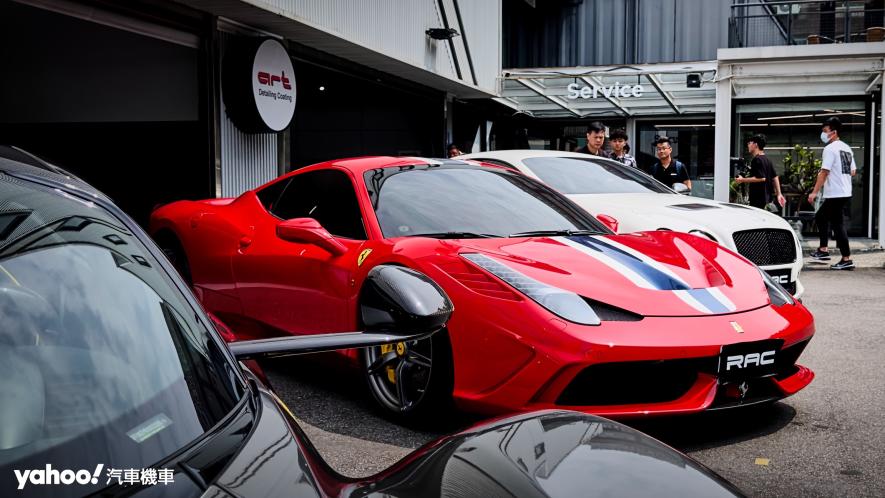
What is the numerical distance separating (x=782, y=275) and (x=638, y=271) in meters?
3.41

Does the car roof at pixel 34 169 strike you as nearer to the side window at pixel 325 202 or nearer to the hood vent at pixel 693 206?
the side window at pixel 325 202

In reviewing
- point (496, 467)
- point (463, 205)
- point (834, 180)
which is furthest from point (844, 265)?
point (496, 467)

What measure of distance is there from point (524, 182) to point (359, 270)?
50.6 inches

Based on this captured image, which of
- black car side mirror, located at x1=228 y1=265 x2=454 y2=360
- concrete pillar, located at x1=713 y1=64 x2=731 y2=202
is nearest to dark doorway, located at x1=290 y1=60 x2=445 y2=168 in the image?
concrete pillar, located at x1=713 y1=64 x2=731 y2=202

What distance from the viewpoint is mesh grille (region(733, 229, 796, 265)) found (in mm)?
6633

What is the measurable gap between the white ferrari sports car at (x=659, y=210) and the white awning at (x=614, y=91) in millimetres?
12301

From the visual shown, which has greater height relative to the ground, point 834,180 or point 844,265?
point 834,180

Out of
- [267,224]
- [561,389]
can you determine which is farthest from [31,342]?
[267,224]

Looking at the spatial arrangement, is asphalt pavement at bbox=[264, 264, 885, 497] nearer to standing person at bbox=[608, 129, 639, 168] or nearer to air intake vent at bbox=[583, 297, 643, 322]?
air intake vent at bbox=[583, 297, 643, 322]

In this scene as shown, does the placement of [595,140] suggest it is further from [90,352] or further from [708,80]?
[708,80]

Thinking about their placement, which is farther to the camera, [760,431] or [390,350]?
[390,350]

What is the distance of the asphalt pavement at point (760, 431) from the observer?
3.30 metres

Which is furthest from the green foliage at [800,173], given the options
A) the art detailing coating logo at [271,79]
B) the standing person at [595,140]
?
the art detailing coating logo at [271,79]

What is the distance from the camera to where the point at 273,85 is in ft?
33.6
